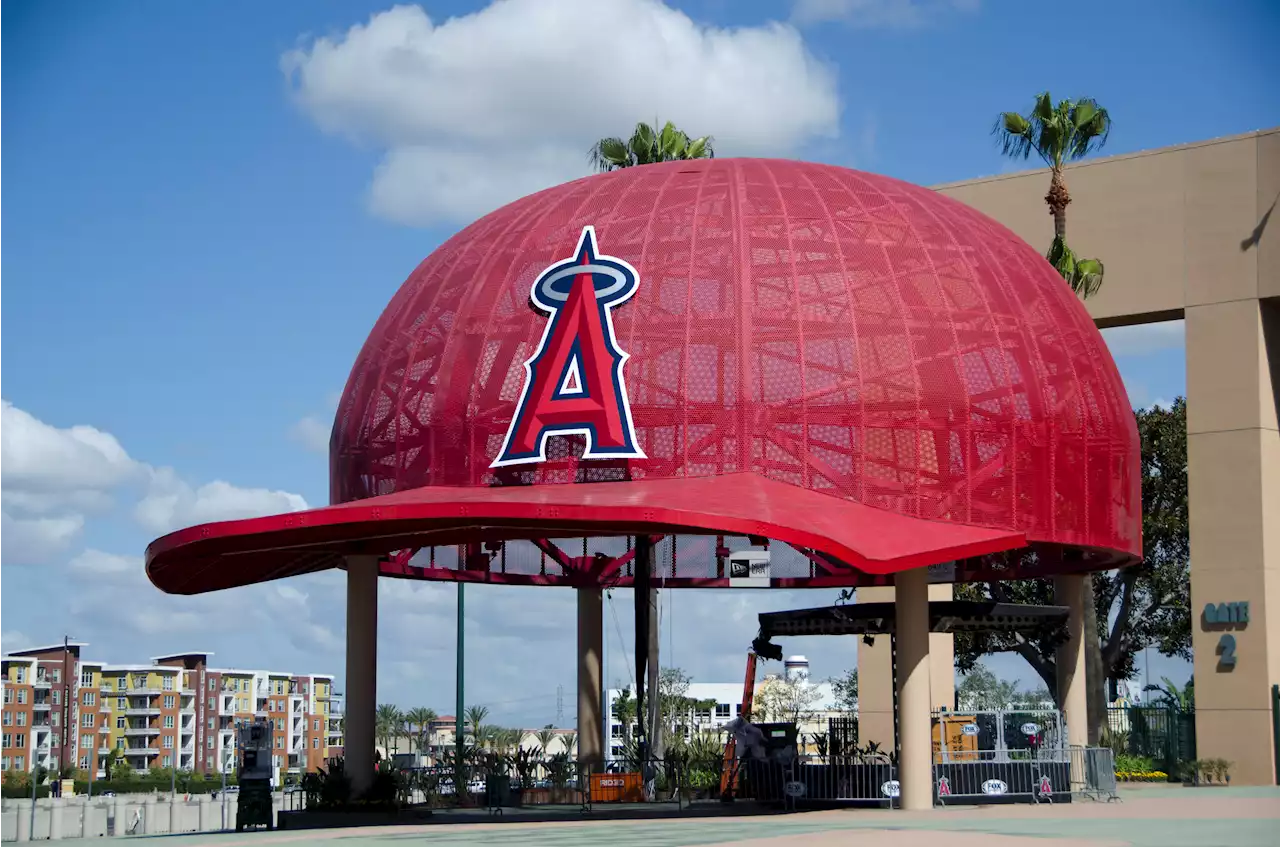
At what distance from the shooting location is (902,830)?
22.7m

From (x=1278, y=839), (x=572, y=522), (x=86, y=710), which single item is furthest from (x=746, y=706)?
(x=86, y=710)

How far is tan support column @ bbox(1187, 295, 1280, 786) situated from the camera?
4347cm

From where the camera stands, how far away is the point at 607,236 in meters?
33.4

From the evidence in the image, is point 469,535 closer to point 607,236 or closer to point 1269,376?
point 607,236

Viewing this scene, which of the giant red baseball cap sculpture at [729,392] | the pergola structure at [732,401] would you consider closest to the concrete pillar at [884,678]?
the pergola structure at [732,401]

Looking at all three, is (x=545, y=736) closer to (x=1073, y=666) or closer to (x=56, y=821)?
(x=56, y=821)

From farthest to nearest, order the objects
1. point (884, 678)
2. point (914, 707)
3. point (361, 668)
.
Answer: point (884, 678)
point (361, 668)
point (914, 707)

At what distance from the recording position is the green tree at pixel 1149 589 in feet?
209

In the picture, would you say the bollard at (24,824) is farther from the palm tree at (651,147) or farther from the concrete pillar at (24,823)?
the palm tree at (651,147)

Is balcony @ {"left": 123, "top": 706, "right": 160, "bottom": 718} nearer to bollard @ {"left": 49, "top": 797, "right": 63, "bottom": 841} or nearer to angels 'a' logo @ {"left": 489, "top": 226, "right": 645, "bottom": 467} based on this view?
bollard @ {"left": 49, "top": 797, "right": 63, "bottom": 841}

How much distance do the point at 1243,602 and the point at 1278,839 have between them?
83.1ft

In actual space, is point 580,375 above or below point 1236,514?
above

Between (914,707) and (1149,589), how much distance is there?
4045 cm

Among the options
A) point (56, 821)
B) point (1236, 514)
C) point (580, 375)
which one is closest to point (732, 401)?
point (580, 375)
